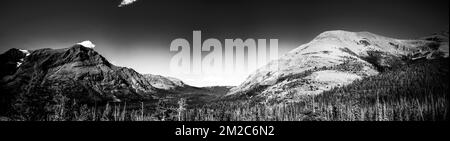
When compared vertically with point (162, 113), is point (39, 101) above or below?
above

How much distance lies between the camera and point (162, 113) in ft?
483
